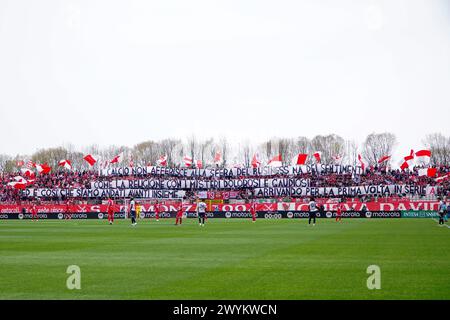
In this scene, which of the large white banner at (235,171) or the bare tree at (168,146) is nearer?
the large white banner at (235,171)

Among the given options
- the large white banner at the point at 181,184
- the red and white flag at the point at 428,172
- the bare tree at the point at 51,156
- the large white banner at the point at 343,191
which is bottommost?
the large white banner at the point at 343,191

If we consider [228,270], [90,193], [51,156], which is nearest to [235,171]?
[90,193]

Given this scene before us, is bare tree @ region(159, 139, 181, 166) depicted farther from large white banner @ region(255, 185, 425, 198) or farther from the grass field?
the grass field

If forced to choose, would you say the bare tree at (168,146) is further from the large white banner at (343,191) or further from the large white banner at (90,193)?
the large white banner at (343,191)

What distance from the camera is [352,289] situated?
13125 mm

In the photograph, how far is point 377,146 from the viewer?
12888 centimetres

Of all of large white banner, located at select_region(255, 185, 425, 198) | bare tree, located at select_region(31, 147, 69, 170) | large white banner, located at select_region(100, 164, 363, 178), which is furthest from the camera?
bare tree, located at select_region(31, 147, 69, 170)

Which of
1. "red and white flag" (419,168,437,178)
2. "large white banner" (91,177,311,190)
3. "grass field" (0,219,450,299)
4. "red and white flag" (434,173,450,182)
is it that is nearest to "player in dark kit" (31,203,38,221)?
"large white banner" (91,177,311,190)

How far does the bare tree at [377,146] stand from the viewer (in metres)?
128

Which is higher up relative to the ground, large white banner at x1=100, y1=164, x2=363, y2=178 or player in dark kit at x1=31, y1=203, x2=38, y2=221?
large white banner at x1=100, y1=164, x2=363, y2=178

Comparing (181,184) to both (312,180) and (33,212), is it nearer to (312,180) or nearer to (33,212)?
(312,180)

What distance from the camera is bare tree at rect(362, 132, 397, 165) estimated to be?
419ft

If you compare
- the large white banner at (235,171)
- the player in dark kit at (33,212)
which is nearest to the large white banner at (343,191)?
the large white banner at (235,171)
